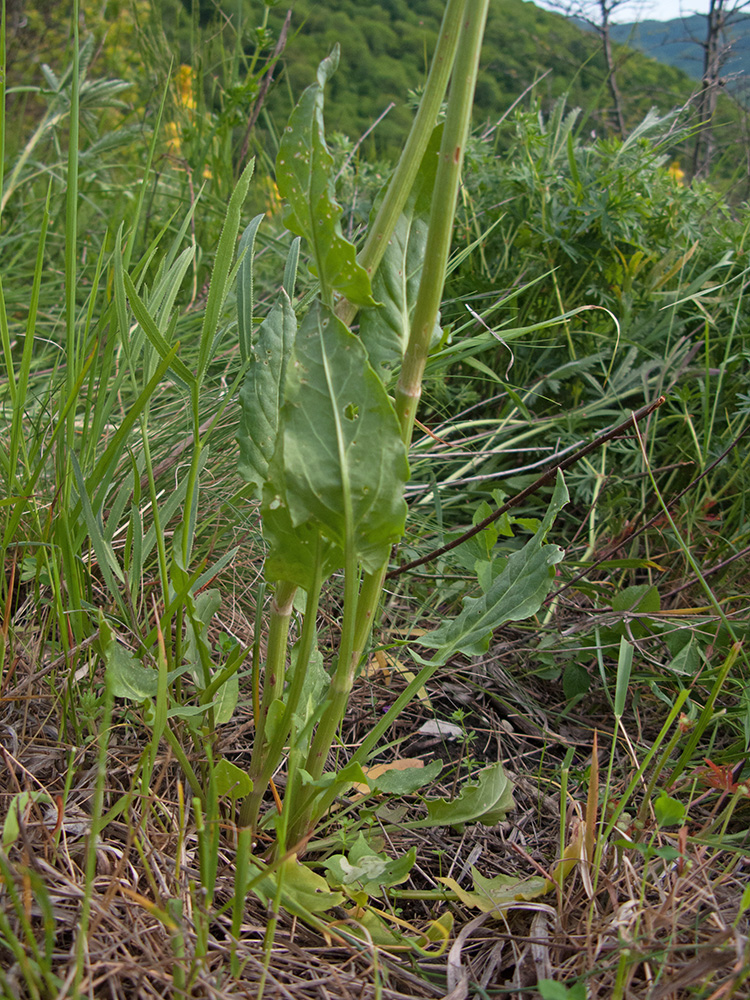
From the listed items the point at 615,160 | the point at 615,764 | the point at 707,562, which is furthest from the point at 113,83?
the point at 615,764

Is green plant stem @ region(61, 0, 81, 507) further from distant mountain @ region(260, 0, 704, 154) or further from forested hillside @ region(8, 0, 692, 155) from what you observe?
distant mountain @ region(260, 0, 704, 154)

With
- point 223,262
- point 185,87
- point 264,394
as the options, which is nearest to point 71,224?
point 223,262

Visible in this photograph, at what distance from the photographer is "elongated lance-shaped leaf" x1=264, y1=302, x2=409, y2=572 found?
2.33ft

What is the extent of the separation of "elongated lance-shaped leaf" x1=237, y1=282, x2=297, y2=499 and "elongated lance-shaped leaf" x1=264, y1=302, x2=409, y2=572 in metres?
0.12

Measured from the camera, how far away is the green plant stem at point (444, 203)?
2.19 feet

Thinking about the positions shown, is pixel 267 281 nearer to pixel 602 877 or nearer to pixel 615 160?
pixel 615 160

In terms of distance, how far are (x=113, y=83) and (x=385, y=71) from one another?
12.8 ft

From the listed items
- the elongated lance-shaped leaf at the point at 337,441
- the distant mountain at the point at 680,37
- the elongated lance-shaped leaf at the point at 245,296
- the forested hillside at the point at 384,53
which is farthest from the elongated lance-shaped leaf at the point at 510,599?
the forested hillside at the point at 384,53

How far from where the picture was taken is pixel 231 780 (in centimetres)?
81

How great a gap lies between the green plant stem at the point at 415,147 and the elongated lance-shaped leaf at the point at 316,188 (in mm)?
73

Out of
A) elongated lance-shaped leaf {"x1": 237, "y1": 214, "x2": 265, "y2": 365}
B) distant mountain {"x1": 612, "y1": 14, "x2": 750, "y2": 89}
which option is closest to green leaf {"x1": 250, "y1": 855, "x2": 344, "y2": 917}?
elongated lance-shaped leaf {"x1": 237, "y1": 214, "x2": 265, "y2": 365}

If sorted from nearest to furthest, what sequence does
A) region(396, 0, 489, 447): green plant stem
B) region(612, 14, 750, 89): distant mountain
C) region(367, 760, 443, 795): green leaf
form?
region(396, 0, 489, 447): green plant stem < region(367, 760, 443, 795): green leaf < region(612, 14, 750, 89): distant mountain

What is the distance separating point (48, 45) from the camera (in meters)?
4.44

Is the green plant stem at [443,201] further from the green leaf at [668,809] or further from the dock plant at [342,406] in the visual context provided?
the green leaf at [668,809]
